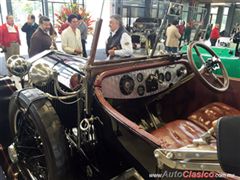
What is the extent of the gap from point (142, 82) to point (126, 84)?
8.0 inches

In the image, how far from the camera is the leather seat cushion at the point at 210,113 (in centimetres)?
208

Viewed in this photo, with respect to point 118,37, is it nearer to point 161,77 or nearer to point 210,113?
point 161,77

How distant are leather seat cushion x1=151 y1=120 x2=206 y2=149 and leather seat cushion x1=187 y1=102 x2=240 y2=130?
0.25 feet

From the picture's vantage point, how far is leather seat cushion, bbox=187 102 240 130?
81.7 inches

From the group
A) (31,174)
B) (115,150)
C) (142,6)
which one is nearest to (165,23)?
(115,150)

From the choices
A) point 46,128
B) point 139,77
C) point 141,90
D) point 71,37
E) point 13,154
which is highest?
point 71,37

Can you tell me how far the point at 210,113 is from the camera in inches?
83.4

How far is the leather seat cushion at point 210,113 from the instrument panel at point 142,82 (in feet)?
1.27

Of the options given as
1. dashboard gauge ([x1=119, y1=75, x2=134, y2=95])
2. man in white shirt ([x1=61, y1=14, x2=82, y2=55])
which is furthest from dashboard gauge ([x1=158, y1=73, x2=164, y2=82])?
man in white shirt ([x1=61, y1=14, x2=82, y2=55])

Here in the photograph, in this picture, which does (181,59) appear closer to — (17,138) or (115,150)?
(115,150)

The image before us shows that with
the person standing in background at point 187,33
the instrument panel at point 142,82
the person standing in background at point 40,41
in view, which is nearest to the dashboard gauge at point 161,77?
the instrument panel at point 142,82

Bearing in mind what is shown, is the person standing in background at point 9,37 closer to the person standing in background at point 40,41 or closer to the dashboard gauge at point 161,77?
the person standing in background at point 40,41

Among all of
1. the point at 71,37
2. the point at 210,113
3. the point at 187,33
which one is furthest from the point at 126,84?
the point at 187,33

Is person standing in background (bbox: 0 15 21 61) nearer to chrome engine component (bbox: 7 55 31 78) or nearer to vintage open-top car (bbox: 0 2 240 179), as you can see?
vintage open-top car (bbox: 0 2 240 179)
